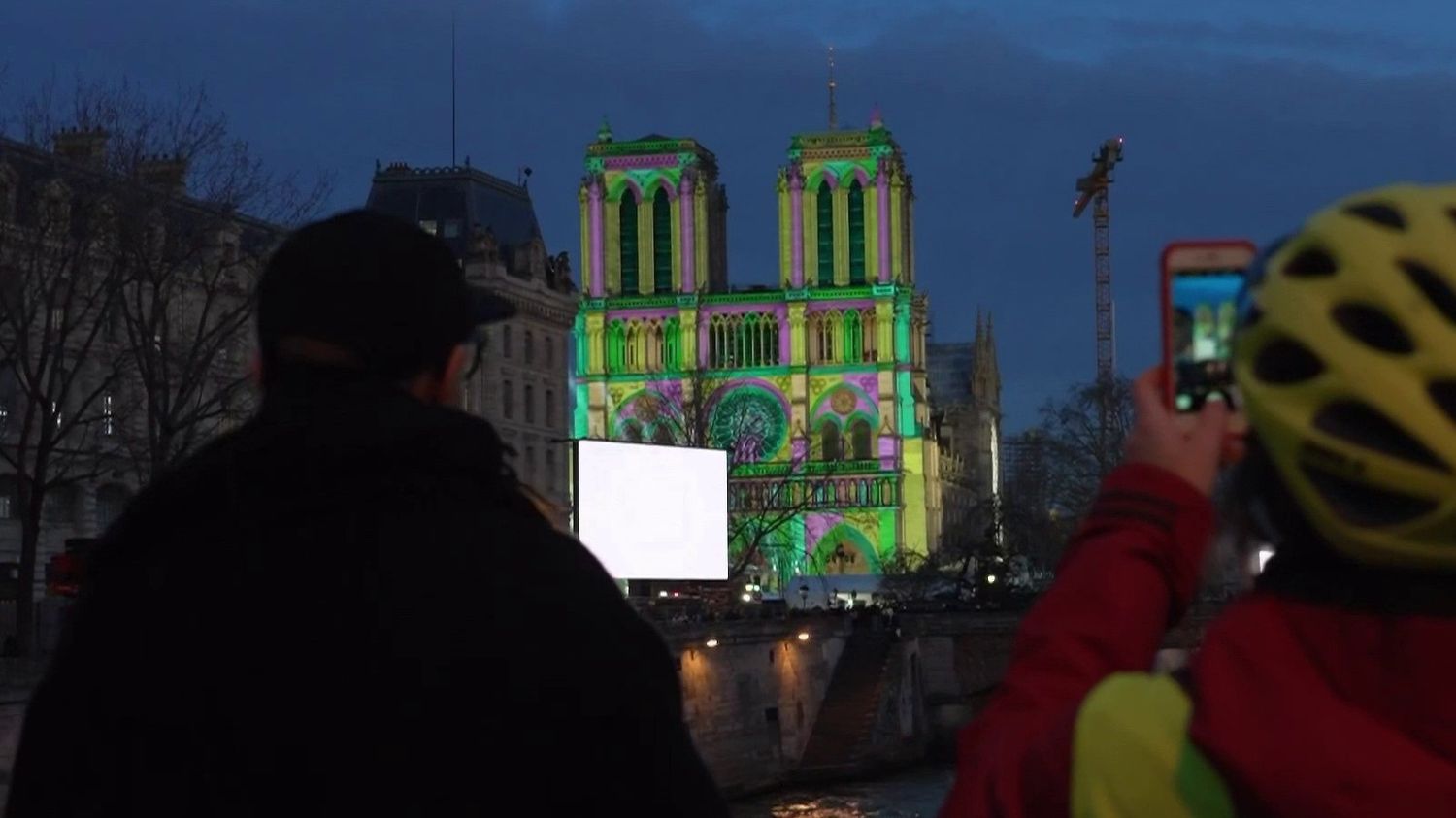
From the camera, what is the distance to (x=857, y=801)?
153 ft

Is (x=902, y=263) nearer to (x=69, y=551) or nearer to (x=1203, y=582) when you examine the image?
(x=69, y=551)

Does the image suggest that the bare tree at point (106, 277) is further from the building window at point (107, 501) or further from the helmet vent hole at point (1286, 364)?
the helmet vent hole at point (1286, 364)

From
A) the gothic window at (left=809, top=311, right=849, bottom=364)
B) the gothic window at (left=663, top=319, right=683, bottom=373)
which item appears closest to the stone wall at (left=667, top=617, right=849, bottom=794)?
the gothic window at (left=809, top=311, right=849, bottom=364)

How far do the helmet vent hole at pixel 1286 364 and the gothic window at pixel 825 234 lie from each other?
112m

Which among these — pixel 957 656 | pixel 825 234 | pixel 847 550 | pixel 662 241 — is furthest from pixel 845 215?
pixel 957 656

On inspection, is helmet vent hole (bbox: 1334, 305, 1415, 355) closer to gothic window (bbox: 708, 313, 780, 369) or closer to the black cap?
the black cap

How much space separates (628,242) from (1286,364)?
114892mm

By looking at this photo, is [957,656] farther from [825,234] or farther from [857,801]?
[825,234]

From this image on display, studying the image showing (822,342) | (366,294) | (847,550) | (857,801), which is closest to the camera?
(366,294)

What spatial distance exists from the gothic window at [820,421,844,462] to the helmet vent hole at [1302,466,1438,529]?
111 meters

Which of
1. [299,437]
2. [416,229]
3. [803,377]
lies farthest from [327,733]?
[803,377]

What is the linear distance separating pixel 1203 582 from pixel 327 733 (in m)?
1.00

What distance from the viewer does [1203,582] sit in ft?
8.79

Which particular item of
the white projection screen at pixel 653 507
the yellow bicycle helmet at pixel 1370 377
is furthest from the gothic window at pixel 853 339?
the yellow bicycle helmet at pixel 1370 377
